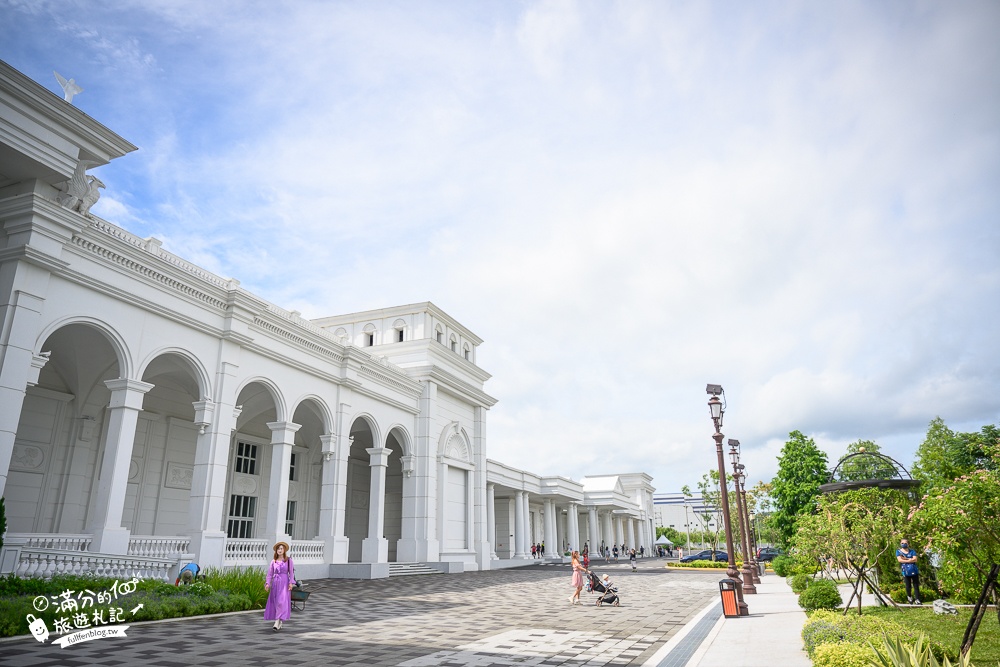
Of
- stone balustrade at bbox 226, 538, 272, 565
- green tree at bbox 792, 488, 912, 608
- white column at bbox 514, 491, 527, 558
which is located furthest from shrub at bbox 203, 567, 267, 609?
white column at bbox 514, 491, 527, 558

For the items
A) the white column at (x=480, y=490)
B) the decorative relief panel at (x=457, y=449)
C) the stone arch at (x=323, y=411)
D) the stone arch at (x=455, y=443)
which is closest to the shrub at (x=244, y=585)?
the stone arch at (x=323, y=411)

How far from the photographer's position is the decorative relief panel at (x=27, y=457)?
63.1 feet

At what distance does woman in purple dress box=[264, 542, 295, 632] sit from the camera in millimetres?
12094

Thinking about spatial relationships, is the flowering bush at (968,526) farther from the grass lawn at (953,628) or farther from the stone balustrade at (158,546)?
the stone balustrade at (158,546)

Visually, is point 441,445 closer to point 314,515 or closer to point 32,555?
point 314,515

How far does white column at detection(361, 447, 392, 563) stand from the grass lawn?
63.2 ft

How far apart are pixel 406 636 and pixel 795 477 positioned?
1376 inches

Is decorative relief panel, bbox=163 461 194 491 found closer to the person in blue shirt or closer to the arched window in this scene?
the arched window

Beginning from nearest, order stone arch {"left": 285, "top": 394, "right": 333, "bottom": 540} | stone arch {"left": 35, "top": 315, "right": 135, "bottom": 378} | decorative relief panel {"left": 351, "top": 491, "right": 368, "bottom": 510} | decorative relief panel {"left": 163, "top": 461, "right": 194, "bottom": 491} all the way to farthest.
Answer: stone arch {"left": 35, "top": 315, "right": 135, "bottom": 378} → decorative relief panel {"left": 163, "top": 461, "right": 194, "bottom": 491} → stone arch {"left": 285, "top": 394, "right": 333, "bottom": 540} → decorative relief panel {"left": 351, "top": 491, "right": 368, "bottom": 510}

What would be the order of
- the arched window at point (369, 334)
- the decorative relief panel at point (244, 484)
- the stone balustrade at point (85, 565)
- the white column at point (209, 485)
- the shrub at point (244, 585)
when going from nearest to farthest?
1. the stone balustrade at point (85, 565)
2. the shrub at point (244, 585)
3. the white column at point (209, 485)
4. the decorative relief panel at point (244, 484)
5. the arched window at point (369, 334)

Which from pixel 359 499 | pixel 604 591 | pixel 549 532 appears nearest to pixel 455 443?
pixel 359 499

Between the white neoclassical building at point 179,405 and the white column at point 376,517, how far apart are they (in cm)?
13

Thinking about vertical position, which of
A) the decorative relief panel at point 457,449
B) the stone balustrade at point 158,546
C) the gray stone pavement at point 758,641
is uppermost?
the decorative relief panel at point 457,449

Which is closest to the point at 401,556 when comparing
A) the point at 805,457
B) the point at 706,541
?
the point at 805,457
